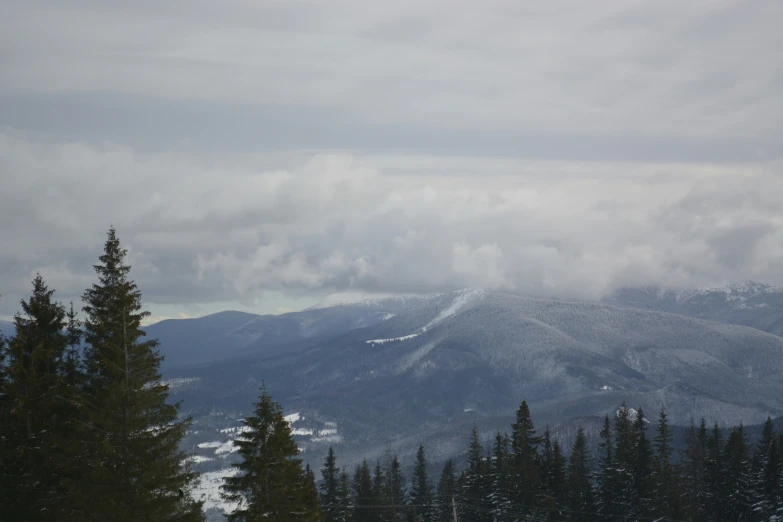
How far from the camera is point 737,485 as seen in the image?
319ft

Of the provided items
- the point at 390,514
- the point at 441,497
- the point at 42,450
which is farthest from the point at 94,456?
the point at 441,497

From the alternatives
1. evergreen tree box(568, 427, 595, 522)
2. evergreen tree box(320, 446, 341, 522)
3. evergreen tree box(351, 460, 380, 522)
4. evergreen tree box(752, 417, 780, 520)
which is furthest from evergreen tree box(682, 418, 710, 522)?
evergreen tree box(320, 446, 341, 522)

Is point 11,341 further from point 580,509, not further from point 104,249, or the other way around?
point 580,509

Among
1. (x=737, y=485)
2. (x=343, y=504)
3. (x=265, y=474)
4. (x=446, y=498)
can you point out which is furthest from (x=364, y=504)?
(x=265, y=474)

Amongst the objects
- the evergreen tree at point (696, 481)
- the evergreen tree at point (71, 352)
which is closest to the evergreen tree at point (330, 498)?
the evergreen tree at point (696, 481)

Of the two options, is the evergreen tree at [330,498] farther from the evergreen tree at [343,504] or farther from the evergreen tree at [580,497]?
the evergreen tree at [580,497]

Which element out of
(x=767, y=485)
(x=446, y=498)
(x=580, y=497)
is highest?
(x=767, y=485)

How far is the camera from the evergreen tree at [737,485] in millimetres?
96062

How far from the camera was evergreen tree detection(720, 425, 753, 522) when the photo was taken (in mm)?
96062

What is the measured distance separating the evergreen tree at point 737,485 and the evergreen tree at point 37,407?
271 feet

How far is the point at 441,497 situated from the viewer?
110500 mm

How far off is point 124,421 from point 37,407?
21.3ft

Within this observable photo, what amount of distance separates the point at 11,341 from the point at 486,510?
67227 millimetres

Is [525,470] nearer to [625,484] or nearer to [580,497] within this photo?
[580,497]
